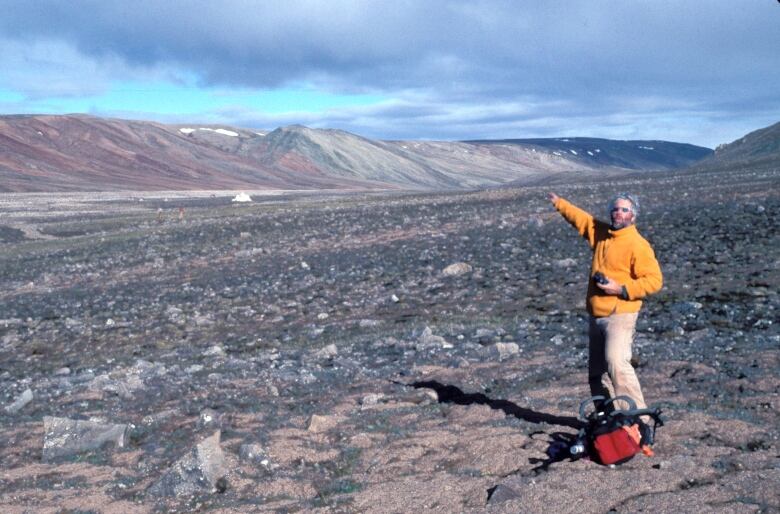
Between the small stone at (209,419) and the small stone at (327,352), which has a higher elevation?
the small stone at (327,352)

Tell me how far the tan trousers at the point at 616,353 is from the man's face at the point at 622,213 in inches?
24.6

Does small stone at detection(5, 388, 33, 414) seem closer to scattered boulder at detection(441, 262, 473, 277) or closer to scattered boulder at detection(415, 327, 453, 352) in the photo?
scattered boulder at detection(415, 327, 453, 352)

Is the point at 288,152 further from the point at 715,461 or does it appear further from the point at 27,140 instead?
the point at 715,461

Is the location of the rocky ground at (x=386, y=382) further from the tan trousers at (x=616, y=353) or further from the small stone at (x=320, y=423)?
the tan trousers at (x=616, y=353)

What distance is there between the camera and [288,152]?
140m

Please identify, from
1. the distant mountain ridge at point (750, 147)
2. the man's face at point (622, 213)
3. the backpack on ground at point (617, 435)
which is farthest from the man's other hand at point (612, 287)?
the distant mountain ridge at point (750, 147)

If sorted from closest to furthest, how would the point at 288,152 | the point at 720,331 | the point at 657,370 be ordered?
1. the point at 657,370
2. the point at 720,331
3. the point at 288,152

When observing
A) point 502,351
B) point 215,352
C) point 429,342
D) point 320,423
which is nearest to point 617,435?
point 320,423

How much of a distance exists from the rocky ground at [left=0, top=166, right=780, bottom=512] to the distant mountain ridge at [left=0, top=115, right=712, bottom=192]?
7183 cm

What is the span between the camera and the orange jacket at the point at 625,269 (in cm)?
605

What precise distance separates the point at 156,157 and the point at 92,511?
118 m

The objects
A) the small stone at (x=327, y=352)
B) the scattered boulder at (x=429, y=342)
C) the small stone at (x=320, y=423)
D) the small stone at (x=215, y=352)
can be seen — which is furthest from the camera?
the small stone at (x=215, y=352)

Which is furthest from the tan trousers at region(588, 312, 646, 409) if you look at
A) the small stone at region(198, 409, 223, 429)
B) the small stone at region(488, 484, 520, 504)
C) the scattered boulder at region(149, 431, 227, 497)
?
the small stone at region(198, 409, 223, 429)

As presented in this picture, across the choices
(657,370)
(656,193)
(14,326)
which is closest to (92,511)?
(657,370)
